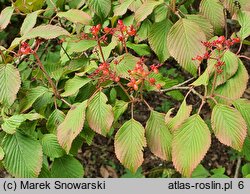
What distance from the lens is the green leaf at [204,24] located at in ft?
3.80

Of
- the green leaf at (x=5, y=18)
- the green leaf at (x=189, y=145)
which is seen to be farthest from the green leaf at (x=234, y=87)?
the green leaf at (x=5, y=18)

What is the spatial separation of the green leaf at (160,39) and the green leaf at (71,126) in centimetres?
27

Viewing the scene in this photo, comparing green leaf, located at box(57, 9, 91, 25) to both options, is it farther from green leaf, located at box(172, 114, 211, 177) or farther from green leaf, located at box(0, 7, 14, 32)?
green leaf, located at box(172, 114, 211, 177)

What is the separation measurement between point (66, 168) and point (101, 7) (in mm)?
463

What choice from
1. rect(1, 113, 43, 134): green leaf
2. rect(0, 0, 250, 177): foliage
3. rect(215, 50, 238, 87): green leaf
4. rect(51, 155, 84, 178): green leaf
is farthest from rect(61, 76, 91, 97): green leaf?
rect(215, 50, 238, 87): green leaf

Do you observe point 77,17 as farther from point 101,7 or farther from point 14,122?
point 14,122

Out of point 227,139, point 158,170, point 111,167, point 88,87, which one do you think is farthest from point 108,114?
point 111,167

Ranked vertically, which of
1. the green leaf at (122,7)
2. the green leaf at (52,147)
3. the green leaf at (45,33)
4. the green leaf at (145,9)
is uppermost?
the green leaf at (145,9)

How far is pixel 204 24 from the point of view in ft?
3.84

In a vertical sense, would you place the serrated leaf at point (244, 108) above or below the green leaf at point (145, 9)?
below

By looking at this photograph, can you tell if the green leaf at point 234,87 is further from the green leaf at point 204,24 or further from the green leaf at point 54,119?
the green leaf at point 54,119

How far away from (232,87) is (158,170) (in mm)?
1216

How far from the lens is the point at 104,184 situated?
3.60ft

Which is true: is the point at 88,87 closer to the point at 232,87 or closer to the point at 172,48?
the point at 172,48
